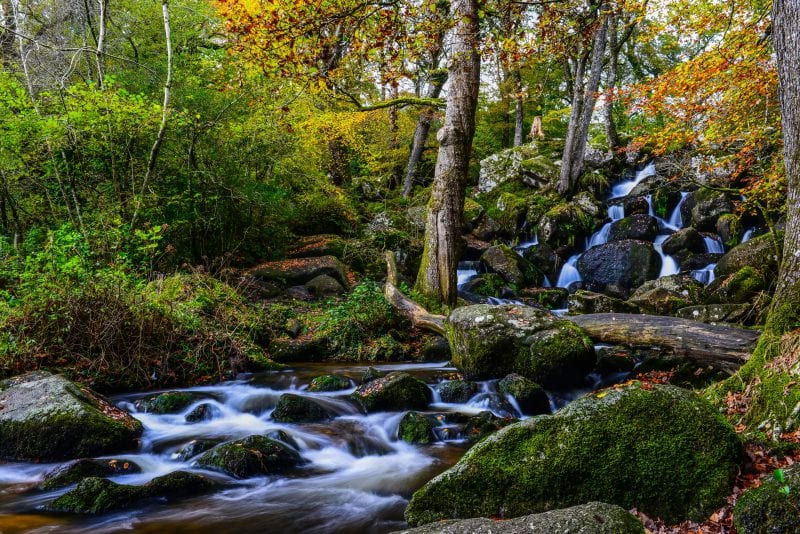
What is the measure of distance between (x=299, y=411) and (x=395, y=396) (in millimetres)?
1233

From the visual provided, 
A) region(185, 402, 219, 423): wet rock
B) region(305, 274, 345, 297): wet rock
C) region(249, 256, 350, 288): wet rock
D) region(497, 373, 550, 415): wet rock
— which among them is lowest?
region(497, 373, 550, 415): wet rock

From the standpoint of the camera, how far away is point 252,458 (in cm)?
463

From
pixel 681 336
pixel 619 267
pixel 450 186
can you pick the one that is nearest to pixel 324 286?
pixel 450 186

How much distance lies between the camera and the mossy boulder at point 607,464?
2879 millimetres

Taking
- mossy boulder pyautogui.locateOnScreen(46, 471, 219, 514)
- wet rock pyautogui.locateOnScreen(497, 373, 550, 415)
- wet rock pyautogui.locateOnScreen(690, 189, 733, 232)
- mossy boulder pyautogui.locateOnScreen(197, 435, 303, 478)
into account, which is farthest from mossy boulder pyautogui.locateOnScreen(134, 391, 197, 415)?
wet rock pyautogui.locateOnScreen(690, 189, 733, 232)

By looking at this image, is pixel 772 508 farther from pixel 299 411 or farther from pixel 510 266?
pixel 510 266

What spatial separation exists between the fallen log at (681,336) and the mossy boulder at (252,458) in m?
4.68

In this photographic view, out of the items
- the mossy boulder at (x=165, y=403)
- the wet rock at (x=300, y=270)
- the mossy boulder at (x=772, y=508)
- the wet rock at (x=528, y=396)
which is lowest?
the wet rock at (x=528, y=396)

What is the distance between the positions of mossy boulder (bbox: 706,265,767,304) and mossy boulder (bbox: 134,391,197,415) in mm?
10107

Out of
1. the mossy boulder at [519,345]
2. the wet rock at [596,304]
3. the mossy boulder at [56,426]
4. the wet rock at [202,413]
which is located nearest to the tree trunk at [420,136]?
the wet rock at [596,304]

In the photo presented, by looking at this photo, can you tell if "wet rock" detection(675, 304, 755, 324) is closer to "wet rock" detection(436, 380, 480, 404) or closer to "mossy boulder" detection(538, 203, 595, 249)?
"wet rock" detection(436, 380, 480, 404)

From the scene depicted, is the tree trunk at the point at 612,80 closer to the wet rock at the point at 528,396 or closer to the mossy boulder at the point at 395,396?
the wet rock at the point at 528,396

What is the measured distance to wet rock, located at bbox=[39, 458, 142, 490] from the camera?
4.16 m

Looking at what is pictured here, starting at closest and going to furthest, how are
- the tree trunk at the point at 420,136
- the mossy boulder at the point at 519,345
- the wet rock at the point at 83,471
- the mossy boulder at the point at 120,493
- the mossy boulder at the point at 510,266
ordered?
the mossy boulder at the point at 120,493, the wet rock at the point at 83,471, the mossy boulder at the point at 519,345, the mossy boulder at the point at 510,266, the tree trunk at the point at 420,136
